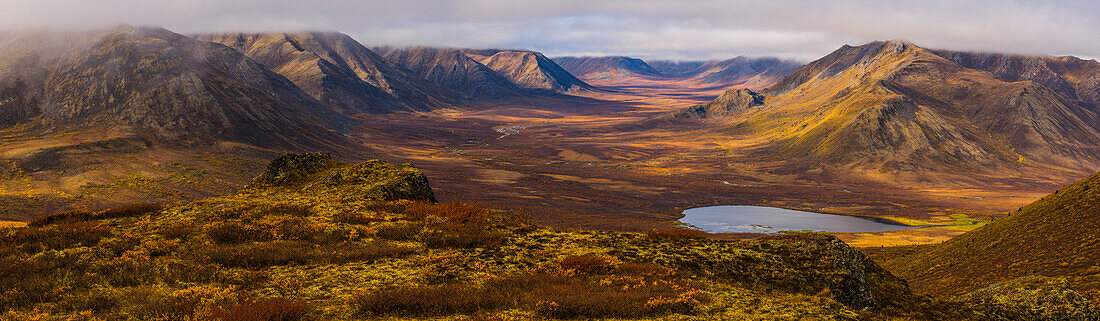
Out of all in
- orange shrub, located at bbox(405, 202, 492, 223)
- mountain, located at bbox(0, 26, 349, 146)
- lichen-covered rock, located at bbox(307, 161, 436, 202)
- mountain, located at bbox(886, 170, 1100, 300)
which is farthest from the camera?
mountain, located at bbox(0, 26, 349, 146)

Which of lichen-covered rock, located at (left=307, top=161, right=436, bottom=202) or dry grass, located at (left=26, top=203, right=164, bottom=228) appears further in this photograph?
lichen-covered rock, located at (left=307, top=161, right=436, bottom=202)

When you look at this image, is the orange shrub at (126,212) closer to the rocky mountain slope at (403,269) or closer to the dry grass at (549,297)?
the rocky mountain slope at (403,269)

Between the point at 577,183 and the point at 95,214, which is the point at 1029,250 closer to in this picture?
the point at 95,214

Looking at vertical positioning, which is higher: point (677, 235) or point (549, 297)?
point (549, 297)

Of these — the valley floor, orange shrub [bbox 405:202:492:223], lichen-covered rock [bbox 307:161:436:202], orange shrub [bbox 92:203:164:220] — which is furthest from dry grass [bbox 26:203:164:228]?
the valley floor

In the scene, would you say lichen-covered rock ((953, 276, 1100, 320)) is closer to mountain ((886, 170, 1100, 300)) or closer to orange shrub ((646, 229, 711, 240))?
orange shrub ((646, 229, 711, 240))

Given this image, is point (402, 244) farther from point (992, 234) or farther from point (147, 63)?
point (147, 63)

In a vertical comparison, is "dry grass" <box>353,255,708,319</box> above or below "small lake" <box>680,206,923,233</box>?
above

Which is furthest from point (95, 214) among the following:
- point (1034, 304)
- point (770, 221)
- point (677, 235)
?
point (770, 221)
